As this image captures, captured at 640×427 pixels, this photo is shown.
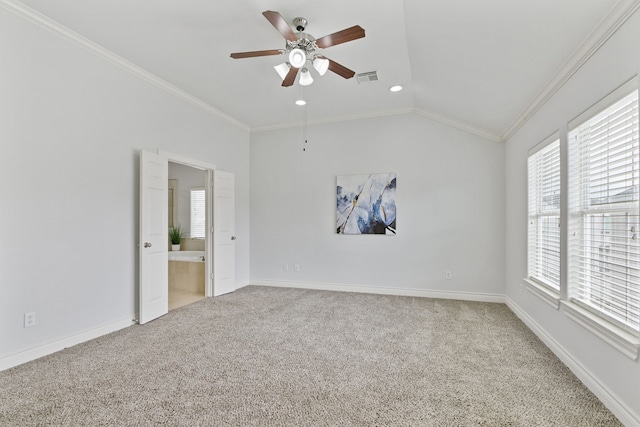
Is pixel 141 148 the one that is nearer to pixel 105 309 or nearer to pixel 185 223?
pixel 105 309

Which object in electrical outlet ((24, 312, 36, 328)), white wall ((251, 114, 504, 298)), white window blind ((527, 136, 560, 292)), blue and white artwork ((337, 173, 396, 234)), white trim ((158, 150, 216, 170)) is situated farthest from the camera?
blue and white artwork ((337, 173, 396, 234))

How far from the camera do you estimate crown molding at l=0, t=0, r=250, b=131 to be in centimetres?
260

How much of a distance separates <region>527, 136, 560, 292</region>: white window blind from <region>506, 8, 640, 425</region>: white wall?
15cm

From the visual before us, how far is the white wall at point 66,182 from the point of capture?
8.45 feet

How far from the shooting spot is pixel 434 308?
4.26m

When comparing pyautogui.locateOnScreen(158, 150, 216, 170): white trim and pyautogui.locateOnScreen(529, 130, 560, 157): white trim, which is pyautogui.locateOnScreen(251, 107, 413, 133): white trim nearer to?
pyautogui.locateOnScreen(158, 150, 216, 170): white trim

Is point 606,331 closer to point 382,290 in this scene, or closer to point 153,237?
point 382,290

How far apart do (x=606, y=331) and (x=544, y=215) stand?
4.95ft

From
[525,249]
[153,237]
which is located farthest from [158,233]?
[525,249]

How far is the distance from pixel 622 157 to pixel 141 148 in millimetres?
4436

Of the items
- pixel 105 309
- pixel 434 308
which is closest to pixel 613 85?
pixel 434 308

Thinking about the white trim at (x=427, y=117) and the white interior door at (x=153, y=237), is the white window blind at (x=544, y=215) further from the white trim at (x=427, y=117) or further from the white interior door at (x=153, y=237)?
the white interior door at (x=153, y=237)

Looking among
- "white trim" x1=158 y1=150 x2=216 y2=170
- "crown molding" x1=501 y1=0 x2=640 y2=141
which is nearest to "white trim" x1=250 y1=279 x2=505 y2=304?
"white trim" x1=158 y1=150 x2=216 y2=170

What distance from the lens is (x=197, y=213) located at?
22.7 ft
